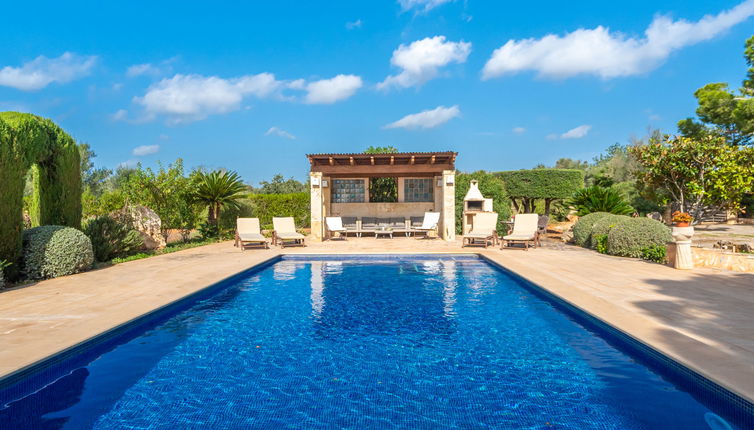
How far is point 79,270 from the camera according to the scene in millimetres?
8023

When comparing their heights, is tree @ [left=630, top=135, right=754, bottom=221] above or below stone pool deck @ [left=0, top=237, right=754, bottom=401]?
above

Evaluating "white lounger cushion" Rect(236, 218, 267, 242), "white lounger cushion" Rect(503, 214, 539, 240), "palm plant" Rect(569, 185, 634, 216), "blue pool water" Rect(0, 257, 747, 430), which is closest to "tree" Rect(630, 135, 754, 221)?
"palm plant" Rect(569, 185, 634, 216)

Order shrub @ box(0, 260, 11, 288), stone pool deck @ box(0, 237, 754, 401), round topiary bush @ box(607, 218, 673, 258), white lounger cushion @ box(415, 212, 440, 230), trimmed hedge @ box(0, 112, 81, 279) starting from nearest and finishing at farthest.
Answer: stone pool deck @ box(0, 237, 754, 401), shrub @ box(0, 260, 11, 288), trimmed hedge @ box(0, 112, 81, 279), round topiary bush @ box(607, 218, 673, 258), white lounger cushion @ box(415, 212, 440, 230)

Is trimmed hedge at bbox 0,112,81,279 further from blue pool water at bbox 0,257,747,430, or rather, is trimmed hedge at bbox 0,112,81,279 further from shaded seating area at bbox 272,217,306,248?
shaded seating area at bbox 272,217,306,248

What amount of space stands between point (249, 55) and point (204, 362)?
23457 mm

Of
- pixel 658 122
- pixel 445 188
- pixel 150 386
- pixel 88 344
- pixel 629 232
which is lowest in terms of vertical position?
pixel 150 386

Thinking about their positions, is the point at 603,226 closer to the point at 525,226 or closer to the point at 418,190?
the point at 525,226

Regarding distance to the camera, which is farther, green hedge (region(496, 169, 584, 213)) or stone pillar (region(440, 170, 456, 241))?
green hedge (region(496, 169, 584, 213))

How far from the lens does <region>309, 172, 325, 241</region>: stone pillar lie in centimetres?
1454

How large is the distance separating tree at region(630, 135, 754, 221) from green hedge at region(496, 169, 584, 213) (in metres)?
6.42

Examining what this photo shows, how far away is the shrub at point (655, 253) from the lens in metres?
8.51

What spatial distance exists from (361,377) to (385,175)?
39.9 ft

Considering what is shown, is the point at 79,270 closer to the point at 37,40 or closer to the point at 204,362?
the point at 204,362

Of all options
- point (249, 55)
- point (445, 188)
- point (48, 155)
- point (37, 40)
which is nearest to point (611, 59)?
point (445, 188)
